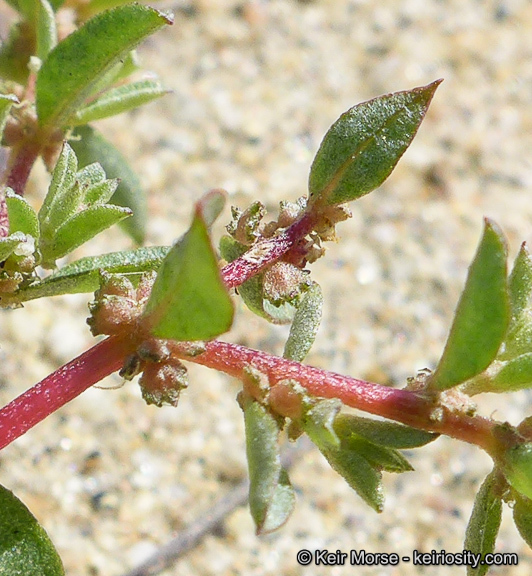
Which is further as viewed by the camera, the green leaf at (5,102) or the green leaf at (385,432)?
the green leaf at (5,102)

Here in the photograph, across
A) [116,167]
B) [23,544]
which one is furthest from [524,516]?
[116,167]

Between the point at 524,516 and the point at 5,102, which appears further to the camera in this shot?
the point at 5,102


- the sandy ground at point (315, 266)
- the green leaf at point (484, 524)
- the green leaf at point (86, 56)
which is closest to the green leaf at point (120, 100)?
the green leaf at point (86, 56)

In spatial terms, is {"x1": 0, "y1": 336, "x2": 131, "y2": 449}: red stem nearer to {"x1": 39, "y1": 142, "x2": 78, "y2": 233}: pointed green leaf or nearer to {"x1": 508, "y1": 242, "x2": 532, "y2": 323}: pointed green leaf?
{"x1": 39, "y1": 142, "x2": 78, "y2": 233}: pointed green leaf

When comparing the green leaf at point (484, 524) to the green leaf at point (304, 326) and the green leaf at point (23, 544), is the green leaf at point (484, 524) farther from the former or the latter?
the green leaf at point (23, 544)

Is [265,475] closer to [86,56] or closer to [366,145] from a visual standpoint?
[366,145]

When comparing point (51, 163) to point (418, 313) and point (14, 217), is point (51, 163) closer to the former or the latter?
point (14, 217)

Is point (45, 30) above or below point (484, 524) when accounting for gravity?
above
